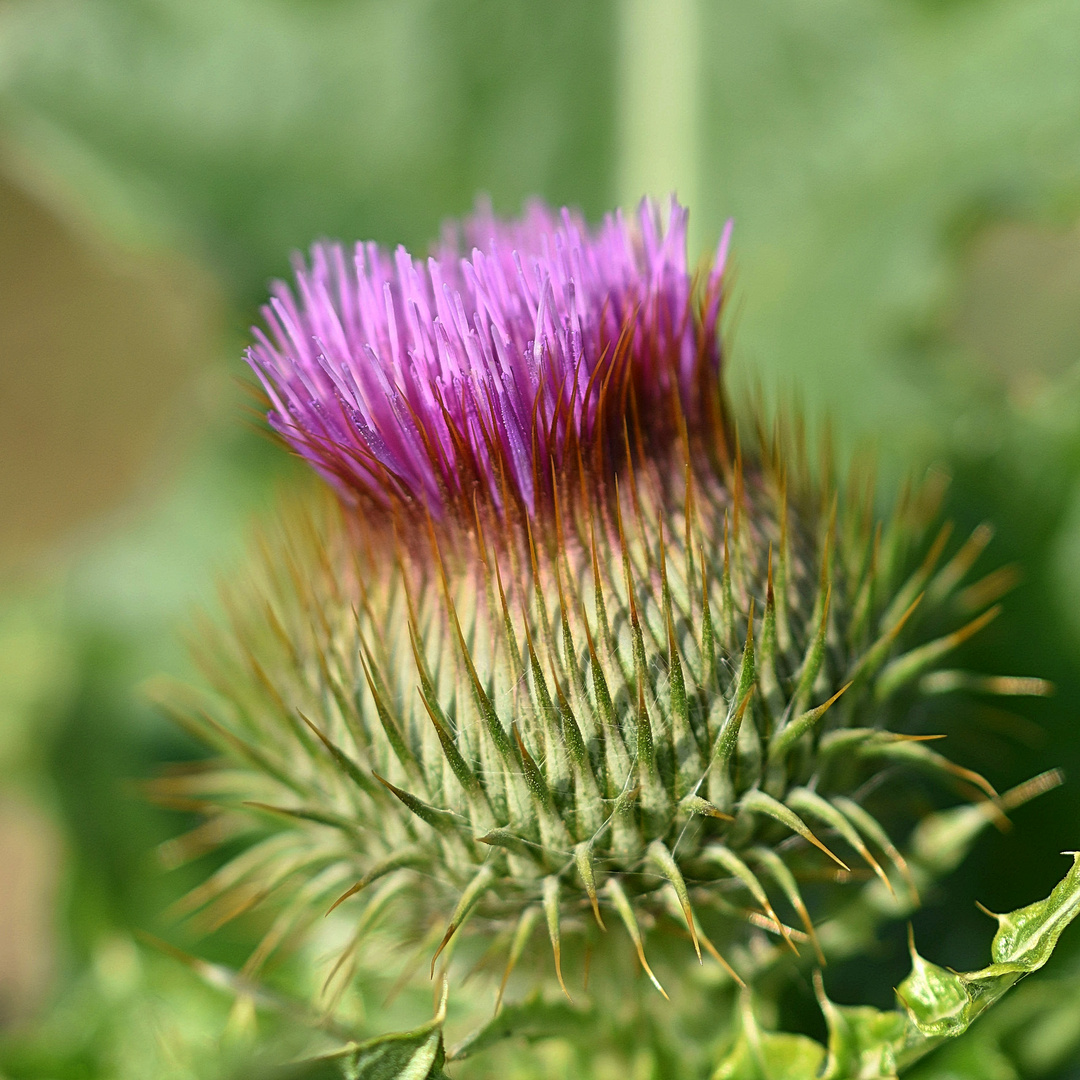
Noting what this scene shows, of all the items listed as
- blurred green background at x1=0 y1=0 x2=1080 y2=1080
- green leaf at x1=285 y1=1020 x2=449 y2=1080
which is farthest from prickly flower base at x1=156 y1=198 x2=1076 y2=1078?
blurred green background at x1=0 y1=0 x2=1080 y2=1080

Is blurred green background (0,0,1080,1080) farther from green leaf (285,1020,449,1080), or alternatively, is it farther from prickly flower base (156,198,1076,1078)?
green leaf (285,1020,449,1080)

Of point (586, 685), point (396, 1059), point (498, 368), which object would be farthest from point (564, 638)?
point (396, 1059)

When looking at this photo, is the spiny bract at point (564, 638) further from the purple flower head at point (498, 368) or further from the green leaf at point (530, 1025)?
the green leaf at point (530, 1025)

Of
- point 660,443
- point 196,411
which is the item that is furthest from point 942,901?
point 196,411

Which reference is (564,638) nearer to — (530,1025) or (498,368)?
(498,368)

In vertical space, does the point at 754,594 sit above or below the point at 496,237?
below

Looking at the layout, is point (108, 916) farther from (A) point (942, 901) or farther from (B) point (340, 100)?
(B) point (340, 100)

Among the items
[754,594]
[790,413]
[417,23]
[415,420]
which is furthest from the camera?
[417,23]
